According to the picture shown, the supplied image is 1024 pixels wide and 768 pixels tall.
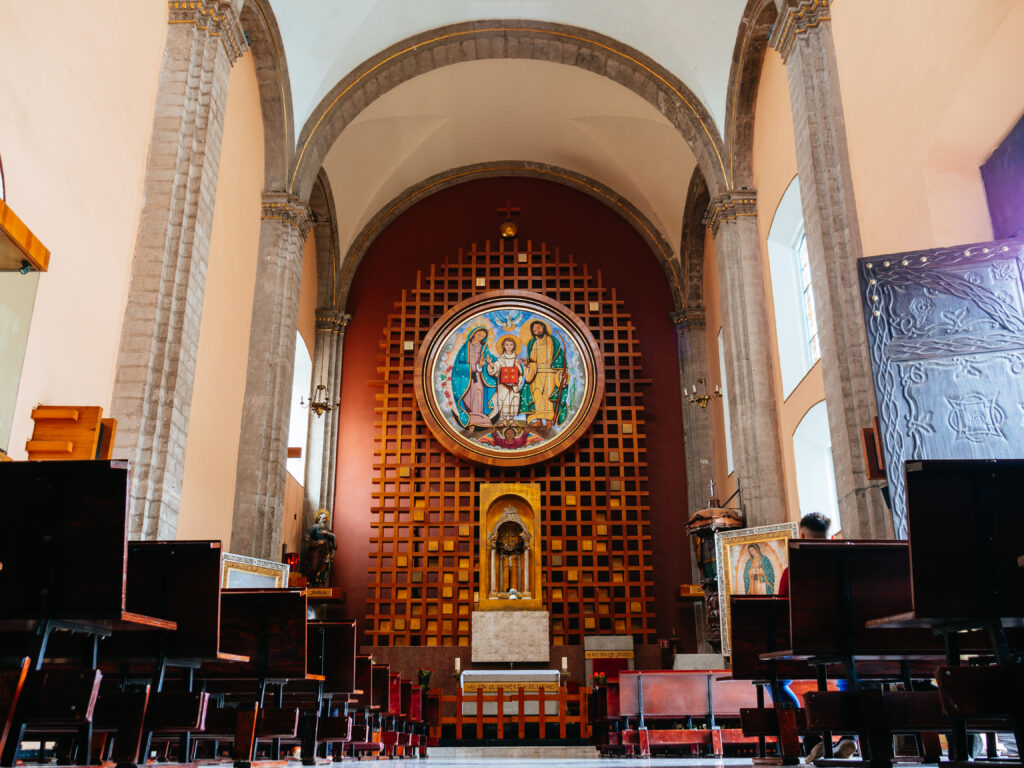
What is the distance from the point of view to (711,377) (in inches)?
580

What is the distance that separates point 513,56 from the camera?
13.2 meters

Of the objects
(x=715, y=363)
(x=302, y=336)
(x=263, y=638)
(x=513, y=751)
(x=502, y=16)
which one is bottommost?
(x=513, y=751)

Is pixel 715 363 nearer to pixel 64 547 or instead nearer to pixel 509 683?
pixel 509 683

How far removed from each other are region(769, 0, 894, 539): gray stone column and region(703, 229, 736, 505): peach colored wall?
5938 millimetres

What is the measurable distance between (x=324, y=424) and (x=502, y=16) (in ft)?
22.0

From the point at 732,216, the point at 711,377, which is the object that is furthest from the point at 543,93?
the point at 711,377

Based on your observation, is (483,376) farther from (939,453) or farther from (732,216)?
(939,453)

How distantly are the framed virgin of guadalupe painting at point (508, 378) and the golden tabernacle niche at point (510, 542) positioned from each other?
0.51m

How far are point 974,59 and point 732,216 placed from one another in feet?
19.0

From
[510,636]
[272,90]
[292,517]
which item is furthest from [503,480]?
[272,90]

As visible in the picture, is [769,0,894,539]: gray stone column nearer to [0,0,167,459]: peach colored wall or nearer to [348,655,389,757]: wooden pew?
[348,655,389,757]: wooden pew

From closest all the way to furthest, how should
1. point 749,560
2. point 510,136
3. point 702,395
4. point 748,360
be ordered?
point 749,560 → point 748,360 → point 702,395 → point 510,136

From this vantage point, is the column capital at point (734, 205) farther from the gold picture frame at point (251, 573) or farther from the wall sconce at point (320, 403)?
the gold picture frame at point (251, 573)

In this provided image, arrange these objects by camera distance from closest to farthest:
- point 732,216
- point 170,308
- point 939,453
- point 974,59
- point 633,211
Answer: point 939,453, point 974,59, point 170,308, point 732,216, point 633,211
